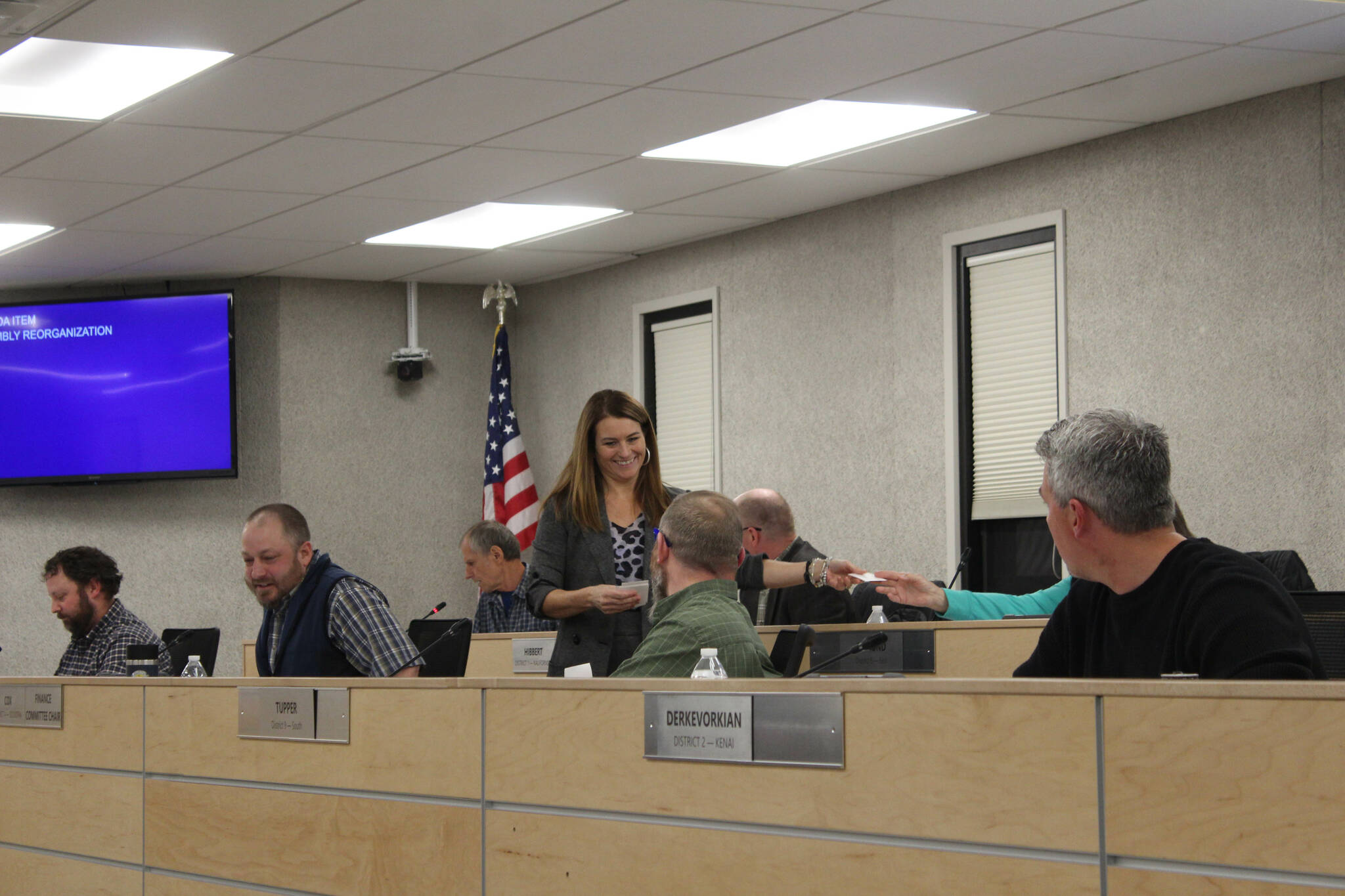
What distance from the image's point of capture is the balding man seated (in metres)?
4.42

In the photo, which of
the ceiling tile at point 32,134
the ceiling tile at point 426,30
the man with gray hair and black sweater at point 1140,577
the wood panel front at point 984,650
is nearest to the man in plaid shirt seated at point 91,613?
the ceiling tile at point 32,134

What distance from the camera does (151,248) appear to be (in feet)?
23.7

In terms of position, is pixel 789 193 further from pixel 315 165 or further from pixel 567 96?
pixel 315 165

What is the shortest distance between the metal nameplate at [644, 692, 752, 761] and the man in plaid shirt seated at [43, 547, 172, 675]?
3.26 meters

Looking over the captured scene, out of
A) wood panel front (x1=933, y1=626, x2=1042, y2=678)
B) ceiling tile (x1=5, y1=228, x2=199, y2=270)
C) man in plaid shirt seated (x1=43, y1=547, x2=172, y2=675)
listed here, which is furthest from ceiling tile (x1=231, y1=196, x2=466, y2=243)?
wood panel front (x1=933, y1=626, x2=1042, y2=678)

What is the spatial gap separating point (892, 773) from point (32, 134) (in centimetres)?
454

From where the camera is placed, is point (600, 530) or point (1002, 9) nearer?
point (600, 530)

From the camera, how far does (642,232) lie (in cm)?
717

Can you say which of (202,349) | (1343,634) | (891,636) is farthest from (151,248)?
(1343,634)

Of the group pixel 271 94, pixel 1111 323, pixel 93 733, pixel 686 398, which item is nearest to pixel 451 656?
pixel 93 733

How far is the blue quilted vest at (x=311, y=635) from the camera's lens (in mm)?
3623

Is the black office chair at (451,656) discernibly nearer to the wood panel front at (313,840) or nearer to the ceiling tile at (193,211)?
the wood panel front at (313,840)

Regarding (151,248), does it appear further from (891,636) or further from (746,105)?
(891,636)

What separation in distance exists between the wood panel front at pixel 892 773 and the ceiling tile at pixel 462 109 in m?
3.03
